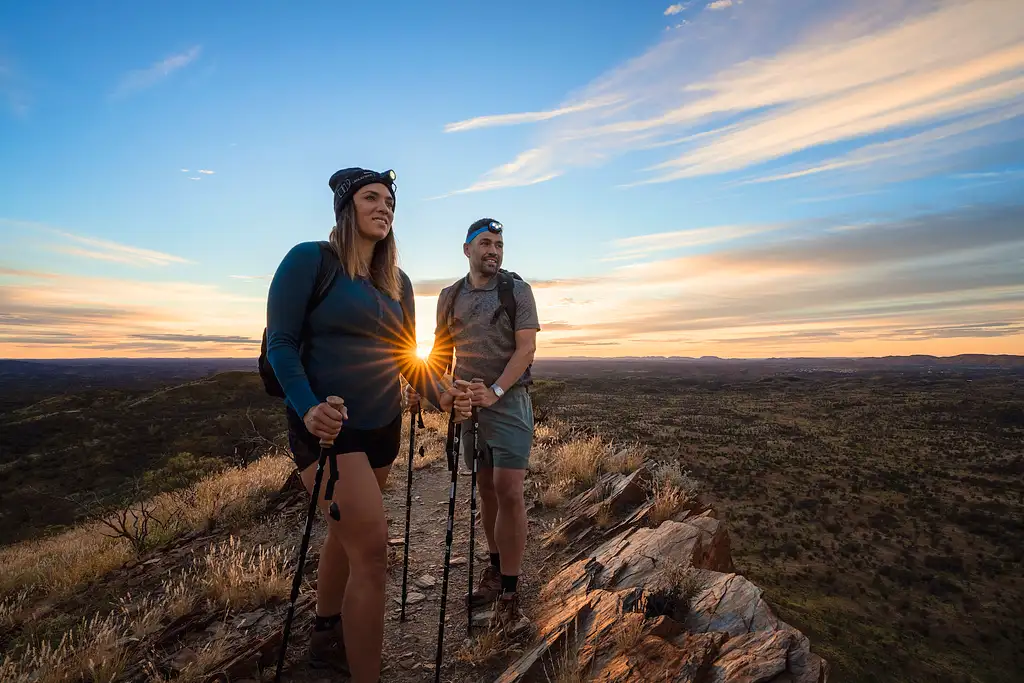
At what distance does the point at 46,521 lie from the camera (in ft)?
79.9

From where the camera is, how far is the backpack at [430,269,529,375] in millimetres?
3625

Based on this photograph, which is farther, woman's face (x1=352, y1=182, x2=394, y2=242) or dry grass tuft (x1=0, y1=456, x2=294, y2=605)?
dry grass tuft (x1=0, y1=456, x2=294, y2=605)

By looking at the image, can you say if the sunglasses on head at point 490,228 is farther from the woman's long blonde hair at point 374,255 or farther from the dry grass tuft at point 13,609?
the dry grass tuft at point 13,609

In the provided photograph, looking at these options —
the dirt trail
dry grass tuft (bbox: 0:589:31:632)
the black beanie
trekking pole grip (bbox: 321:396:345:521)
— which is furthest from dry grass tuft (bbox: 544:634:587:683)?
dry grass tuft (bbox: 0:589:31:632)

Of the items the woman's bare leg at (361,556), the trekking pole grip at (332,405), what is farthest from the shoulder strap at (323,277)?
the woman's bare leg at (361,556)

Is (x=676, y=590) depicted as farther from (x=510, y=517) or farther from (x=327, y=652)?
(x=327, y=652)

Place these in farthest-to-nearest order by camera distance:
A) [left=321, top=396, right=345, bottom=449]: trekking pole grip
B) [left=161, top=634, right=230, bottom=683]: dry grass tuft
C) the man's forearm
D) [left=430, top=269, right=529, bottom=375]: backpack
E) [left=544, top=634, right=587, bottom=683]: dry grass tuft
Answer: [left=430, top=269, right=529, bottom=375]: backpack → the man's forearm → [left=161, top=634, right=230, bottom=683]: dry grass tuft → [left=544, top=634, right=587, bottom=683]: dry grass tuft → [left=321, top=396, right=345, bottom=449]: trekking pole grip

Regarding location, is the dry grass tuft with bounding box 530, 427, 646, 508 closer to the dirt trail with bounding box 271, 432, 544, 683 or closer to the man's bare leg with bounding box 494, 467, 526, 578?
the dirt trail with bounding box 271, 432, 544, 683

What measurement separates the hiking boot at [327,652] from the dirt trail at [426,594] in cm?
8

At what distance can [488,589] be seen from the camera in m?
4.09

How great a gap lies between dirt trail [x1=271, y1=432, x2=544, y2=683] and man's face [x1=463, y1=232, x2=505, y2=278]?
9.27ft

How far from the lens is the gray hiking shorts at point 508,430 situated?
3582mm

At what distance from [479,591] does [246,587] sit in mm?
2040

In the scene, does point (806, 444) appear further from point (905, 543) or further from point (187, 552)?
point (187, 552)
